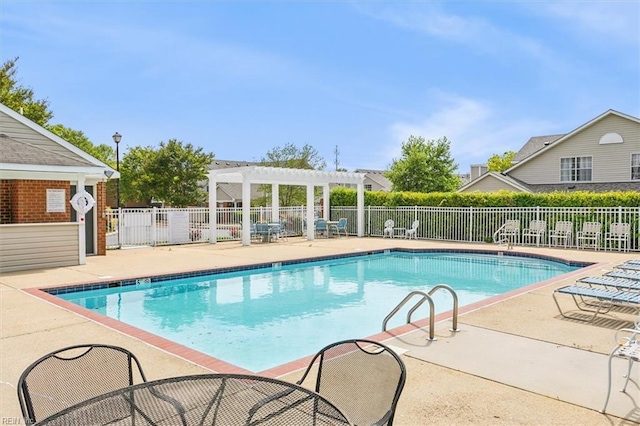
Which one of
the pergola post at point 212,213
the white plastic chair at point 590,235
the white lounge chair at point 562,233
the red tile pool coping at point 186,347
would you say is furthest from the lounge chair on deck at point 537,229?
the pergola post at point 212,213

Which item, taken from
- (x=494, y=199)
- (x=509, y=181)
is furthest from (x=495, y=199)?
(x=509, y=181)

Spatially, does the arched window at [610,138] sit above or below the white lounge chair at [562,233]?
above

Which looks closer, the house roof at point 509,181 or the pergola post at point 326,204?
the pergola post at point 326,204

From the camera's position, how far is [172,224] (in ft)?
59.2

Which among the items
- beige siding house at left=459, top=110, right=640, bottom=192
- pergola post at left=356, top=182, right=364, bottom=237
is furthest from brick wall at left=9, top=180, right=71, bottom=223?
beige siding house at left=459, top=110, right=640, bottom=192

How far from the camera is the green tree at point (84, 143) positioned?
4367 cm

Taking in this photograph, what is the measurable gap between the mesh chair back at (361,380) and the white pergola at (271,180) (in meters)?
14.8

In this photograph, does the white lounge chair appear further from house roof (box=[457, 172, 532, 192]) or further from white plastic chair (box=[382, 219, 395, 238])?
house roof (box=[457, 172, 532, 192])

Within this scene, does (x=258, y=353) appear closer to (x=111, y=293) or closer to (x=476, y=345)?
(x=476, y=345)

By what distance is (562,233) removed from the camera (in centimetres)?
1691

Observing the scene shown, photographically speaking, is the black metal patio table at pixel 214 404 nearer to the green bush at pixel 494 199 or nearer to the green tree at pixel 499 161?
the green bush at pixel 494 199

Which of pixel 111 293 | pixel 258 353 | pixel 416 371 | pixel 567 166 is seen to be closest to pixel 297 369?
pixel 416 371

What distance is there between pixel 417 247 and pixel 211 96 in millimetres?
15737

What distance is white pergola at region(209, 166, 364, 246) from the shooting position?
17625 mm
